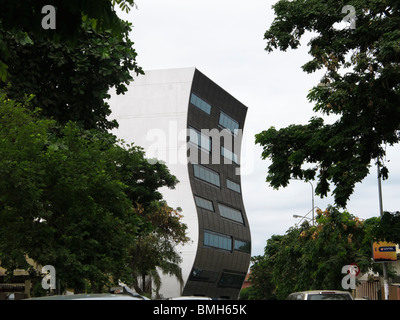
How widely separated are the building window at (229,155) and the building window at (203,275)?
18.7 metres

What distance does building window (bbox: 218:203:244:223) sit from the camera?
313ft

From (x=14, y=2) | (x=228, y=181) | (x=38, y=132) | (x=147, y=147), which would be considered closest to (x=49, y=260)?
(x=38, y=132)

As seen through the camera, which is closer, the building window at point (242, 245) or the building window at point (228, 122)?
the building window at point (242, 245)

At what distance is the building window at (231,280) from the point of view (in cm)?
9550

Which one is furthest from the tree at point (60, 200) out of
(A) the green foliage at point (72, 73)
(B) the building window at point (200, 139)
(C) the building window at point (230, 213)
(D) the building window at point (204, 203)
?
(C) the building window at point (230, 213)

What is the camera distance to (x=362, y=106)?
20953 mm

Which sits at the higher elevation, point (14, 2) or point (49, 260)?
point (14, 2)

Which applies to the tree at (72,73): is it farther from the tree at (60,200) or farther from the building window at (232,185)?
the building window at (232,185)

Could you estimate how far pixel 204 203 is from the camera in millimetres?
89688

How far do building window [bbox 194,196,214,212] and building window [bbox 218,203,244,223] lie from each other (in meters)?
3.26

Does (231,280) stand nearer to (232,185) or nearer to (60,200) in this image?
(232,185)

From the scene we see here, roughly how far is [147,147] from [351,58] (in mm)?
71312
